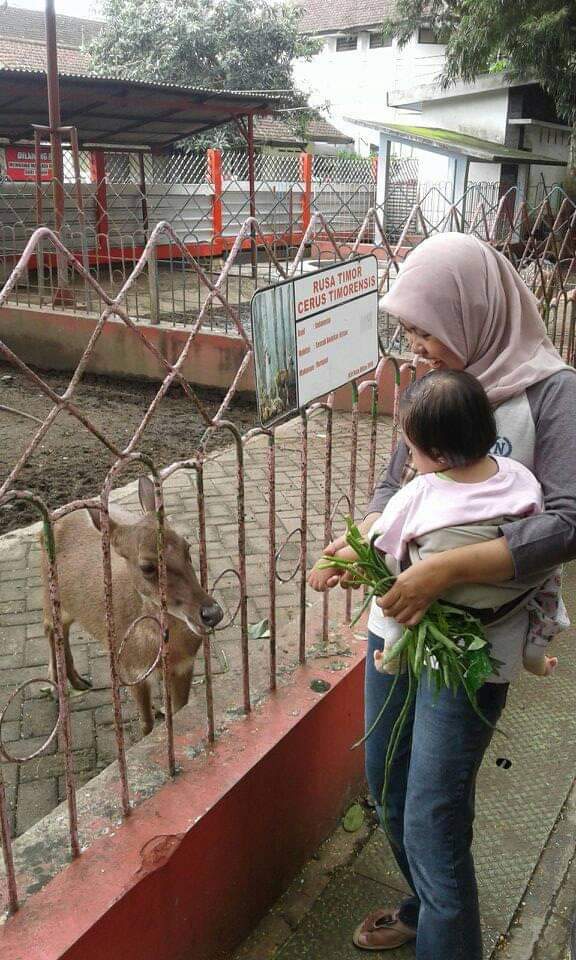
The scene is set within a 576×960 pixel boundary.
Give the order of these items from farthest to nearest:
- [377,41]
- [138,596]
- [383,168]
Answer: [377,41] < [383,168] < [138,596]

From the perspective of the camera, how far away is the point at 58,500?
594cm

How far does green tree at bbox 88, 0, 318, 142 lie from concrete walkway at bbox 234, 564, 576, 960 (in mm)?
24237

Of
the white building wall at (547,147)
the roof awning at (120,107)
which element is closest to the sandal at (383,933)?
the roof awning at (120,107)

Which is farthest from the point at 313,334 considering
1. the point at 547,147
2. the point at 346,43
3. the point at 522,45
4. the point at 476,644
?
the point at 346,43

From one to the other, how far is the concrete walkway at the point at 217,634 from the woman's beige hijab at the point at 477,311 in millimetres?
1424

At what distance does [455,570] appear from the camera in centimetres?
181

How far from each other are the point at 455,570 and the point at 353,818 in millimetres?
1588

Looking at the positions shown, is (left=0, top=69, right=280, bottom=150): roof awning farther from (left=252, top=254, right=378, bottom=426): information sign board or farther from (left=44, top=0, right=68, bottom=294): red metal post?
(left=252, top=254, right=378, bottom=426): information sign board

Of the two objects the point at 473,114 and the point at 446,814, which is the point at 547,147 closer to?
the point at 473,114

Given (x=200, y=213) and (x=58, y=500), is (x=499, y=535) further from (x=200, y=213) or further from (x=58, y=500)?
(x=200, y=213)

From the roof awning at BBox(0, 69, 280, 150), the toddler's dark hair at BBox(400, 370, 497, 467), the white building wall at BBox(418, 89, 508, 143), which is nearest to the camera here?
the toddler's dark hair at BBox(400, 370, 497, 467)

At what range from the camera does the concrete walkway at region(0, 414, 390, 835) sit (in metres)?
3.09

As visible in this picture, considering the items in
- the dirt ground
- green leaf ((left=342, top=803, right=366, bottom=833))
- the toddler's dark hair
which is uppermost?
the toddler's dark hair

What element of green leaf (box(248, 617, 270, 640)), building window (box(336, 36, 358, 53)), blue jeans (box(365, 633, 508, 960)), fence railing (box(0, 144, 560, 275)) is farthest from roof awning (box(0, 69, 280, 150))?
building window (box(336, 36, 358, 53))
